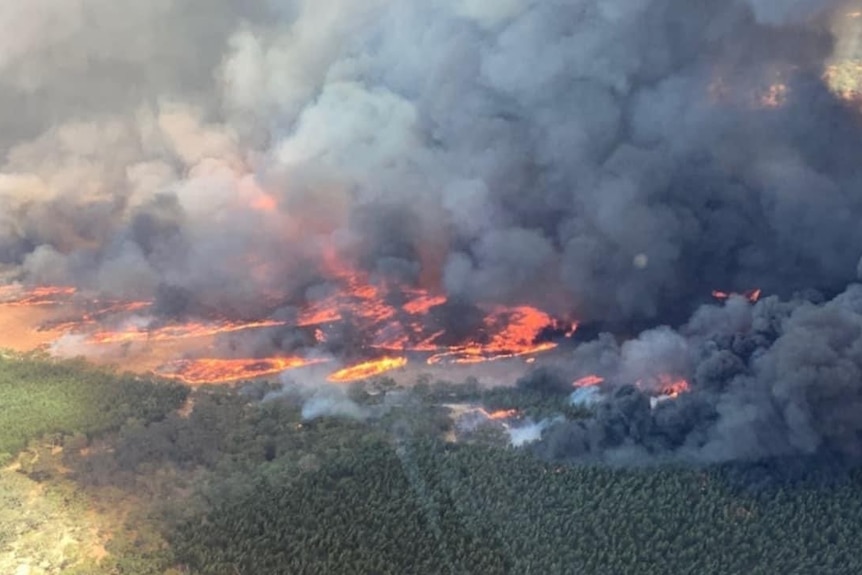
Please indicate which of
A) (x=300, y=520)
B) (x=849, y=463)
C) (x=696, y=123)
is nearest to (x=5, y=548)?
(x=300, y=520)

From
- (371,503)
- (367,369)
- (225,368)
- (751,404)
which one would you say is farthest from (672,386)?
(225,368)

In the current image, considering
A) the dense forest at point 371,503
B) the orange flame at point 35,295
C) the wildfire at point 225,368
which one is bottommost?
the dense forest at point 371,503

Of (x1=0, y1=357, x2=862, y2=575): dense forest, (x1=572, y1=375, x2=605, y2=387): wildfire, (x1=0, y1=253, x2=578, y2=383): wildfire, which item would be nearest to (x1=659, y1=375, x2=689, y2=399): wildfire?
(x1=572, y1=375, x2=605, y2=387): wildfire

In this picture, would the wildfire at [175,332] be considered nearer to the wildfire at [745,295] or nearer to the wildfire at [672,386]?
the wildfire at [672,386]

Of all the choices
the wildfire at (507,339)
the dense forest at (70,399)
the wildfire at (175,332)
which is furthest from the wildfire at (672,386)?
the dense forest at (70,399)

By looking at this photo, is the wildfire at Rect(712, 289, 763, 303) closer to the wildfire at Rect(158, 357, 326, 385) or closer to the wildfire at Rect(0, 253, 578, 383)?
the wildfire at Rect(0, 253, 578, 383)

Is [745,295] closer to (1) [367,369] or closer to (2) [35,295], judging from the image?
(1) [367,369]

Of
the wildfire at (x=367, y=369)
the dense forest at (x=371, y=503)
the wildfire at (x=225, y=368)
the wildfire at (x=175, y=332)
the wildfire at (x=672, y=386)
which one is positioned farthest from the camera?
the wildfire at (x=175, y=332)
